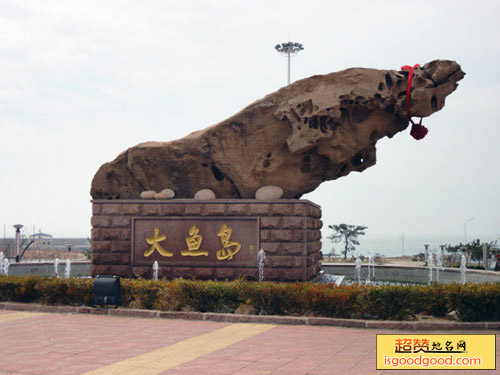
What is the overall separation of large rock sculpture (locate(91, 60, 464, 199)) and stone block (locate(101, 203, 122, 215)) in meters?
0.78

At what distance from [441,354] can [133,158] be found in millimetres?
8665

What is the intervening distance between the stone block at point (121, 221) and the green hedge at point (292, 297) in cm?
249

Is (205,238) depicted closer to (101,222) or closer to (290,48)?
(101,222)

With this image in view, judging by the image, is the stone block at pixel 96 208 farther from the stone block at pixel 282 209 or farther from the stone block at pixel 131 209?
the stone block at pixel 282 209

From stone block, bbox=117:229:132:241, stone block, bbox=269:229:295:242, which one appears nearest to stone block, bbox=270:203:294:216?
stone block, bbox=269:229:295:242

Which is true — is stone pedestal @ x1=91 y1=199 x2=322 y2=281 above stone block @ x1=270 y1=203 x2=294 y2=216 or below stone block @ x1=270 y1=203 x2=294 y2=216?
below

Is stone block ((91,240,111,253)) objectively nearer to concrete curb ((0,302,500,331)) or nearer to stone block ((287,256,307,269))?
concrete curb ((0,302,500,331))

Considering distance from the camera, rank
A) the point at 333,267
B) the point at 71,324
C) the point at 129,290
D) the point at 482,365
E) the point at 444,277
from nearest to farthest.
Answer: the point at 482,365, the point at 71,324, the point at 129,290, the point at 444,277, the point at 333,267

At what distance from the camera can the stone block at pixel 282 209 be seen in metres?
10.6

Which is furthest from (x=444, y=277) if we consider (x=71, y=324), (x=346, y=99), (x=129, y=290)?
(x=71, y=324)

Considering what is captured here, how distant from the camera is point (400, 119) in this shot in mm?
10812

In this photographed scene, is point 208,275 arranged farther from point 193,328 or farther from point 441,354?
point 441,354

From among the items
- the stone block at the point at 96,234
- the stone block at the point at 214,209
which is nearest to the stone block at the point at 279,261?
the stone block at the point at 214,209

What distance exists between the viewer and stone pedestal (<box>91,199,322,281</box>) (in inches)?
416
